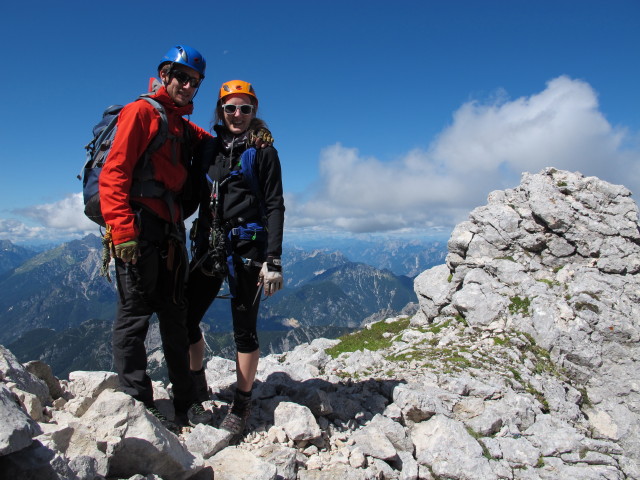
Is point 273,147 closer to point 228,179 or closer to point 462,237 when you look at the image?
point 228,179

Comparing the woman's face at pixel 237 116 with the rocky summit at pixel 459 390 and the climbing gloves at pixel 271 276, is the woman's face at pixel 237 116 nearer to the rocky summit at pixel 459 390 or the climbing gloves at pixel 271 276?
the climbing gloves at pixel 271 276

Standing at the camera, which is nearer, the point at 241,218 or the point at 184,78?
the point at 184,78

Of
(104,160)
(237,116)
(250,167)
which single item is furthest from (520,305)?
(104,160)

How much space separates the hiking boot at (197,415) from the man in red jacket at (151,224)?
0.30m

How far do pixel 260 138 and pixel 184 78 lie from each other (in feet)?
4.82

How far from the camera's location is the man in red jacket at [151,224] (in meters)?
5.37

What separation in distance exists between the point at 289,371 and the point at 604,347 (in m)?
10.8

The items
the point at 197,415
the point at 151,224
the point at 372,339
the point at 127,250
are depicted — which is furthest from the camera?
the point at 372,339

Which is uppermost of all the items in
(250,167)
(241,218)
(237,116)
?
(237,116)

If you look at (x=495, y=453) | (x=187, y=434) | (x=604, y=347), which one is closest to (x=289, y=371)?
(x=187, y=434)

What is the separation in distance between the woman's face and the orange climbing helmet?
0.06m

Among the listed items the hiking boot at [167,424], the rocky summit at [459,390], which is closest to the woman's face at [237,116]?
the rocky summit at [459,390]

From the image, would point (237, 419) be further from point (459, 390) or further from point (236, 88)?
point (459, 390)

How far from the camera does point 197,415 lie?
697cm
